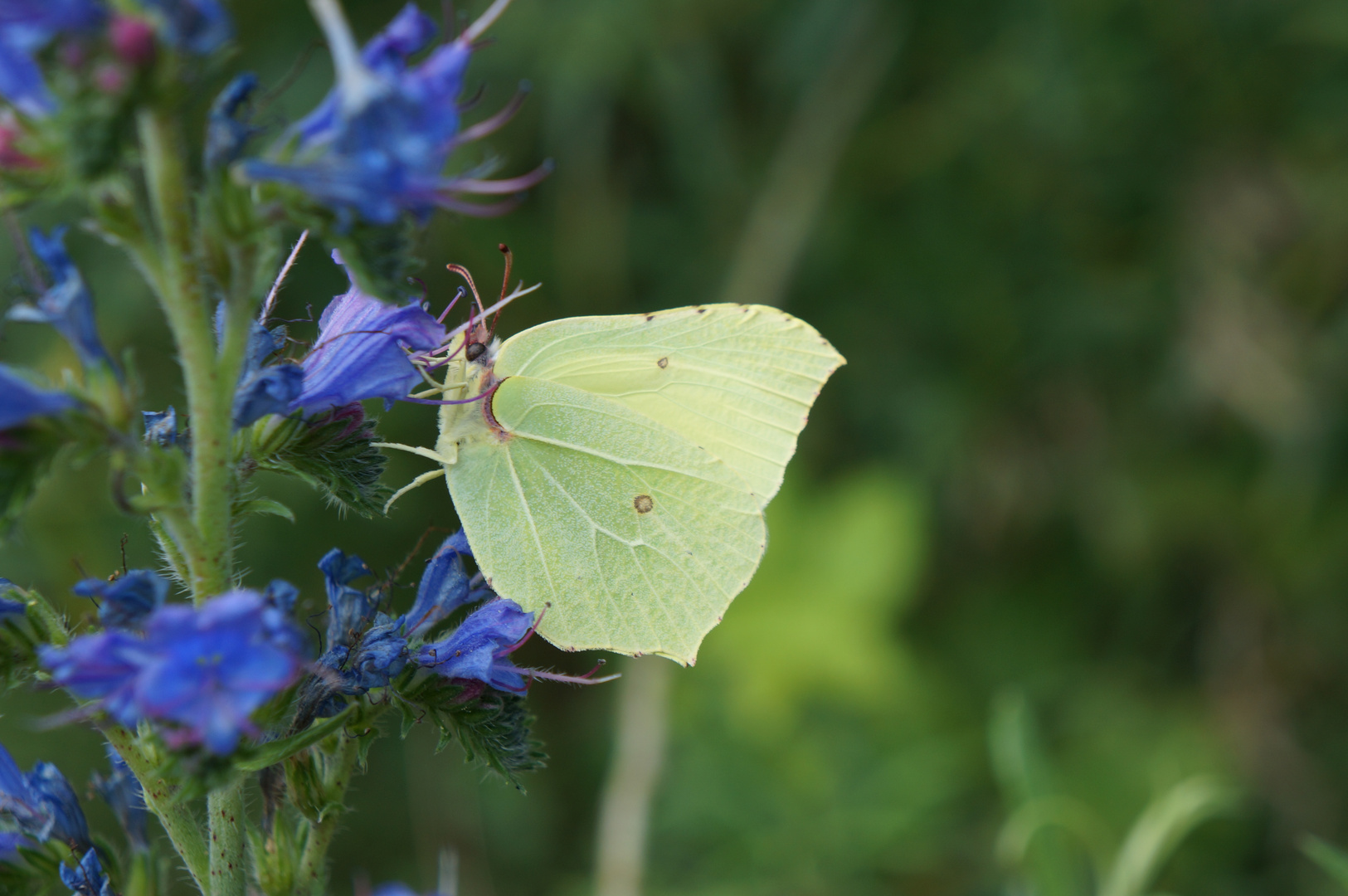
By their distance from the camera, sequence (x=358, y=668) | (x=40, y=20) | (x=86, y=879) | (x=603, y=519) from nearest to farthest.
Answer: (x=40, y=20) → (x=86, y=879) → (x=358, y=668) → (x=603, y=519)

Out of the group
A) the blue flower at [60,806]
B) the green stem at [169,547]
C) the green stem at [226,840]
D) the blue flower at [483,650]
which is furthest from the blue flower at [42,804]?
the blue flower at [483,650]

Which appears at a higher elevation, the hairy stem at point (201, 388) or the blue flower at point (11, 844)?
the hairy stem at point (201, 388)

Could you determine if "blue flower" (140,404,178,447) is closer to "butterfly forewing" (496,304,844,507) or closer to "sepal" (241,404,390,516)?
"sepal" (241,404,390,516)

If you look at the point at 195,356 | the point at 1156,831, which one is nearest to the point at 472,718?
the point at 195,356

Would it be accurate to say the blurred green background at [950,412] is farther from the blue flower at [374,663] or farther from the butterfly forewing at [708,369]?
the blue flower at [374,663]

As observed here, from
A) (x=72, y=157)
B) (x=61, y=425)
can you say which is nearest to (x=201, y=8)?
(x=72, y=157)

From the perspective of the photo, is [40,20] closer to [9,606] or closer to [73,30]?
[73,30]

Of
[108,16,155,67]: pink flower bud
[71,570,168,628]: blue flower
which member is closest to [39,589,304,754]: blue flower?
[71,570,168,628]: blue flower
